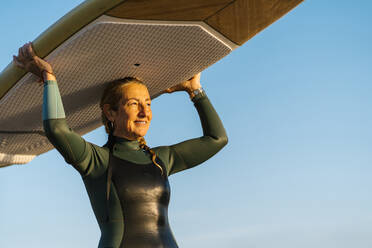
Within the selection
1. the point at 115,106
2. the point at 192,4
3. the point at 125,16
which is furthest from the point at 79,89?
the point at 192,4

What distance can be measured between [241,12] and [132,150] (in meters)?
1.25

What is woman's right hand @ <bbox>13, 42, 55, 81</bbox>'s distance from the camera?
3.62 meters

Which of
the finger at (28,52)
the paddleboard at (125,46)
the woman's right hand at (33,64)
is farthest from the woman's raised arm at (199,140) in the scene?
the finger at (28,52)

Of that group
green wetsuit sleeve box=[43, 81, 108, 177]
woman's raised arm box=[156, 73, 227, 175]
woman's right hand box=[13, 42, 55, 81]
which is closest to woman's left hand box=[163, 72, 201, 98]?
woman's raised arm box=[156, 73, 227, 175]

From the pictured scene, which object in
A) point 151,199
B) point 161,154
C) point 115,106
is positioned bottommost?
point 151,199

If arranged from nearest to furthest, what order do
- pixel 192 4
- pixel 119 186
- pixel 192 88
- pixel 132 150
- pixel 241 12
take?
pixel 192 4
pixel 241 12
pixel 119 186
pixel 132 150
pixel 192 88

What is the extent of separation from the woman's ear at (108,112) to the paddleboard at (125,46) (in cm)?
15

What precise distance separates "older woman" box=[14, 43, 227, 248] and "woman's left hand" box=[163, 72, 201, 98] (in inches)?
17.5

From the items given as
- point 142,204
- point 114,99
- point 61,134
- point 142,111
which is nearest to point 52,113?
point 61,134

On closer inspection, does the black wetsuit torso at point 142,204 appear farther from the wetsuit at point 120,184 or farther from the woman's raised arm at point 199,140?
the woman's raised arm at point 199,140

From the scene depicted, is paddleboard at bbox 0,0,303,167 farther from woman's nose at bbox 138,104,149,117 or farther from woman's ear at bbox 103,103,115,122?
woman's nose at bbox 138,104,149,117

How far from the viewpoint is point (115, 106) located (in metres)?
4.07

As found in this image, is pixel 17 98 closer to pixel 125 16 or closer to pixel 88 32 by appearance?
pixel 88 32

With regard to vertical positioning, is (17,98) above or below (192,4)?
below
